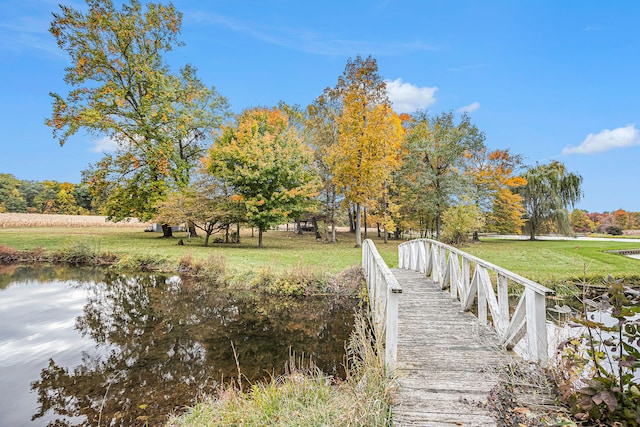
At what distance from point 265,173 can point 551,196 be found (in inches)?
928

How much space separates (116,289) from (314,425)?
11.2m

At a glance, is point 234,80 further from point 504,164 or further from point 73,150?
point 504,164

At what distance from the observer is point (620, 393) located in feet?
7.74

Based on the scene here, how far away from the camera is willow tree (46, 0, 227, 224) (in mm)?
19656

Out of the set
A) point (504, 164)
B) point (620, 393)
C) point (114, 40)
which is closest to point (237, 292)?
point (620, 393)

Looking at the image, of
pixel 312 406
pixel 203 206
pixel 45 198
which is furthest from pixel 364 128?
pixel 45 198

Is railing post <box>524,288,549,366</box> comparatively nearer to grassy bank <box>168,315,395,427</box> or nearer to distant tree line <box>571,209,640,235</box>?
grassy bank <box>168,315,395,427</box>

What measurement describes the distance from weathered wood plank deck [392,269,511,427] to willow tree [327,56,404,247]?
42.6ft

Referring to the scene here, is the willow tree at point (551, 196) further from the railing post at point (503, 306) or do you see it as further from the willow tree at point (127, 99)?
the willow tree at point (127, 99)

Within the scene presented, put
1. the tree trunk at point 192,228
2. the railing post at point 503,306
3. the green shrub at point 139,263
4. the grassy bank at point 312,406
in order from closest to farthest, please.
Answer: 1. the grassy bank at point 312,406
2. the railing post at point 503,306
3. the green shrub at point 139,263
4. the tree trunk at point 192,228

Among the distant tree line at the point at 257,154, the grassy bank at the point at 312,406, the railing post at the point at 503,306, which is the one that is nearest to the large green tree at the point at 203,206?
the distant tree line at the point at 257,154

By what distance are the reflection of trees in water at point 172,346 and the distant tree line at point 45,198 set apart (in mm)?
47439

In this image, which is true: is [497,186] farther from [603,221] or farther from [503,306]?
[603,221]

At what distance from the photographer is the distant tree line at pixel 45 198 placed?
48.1 metres
